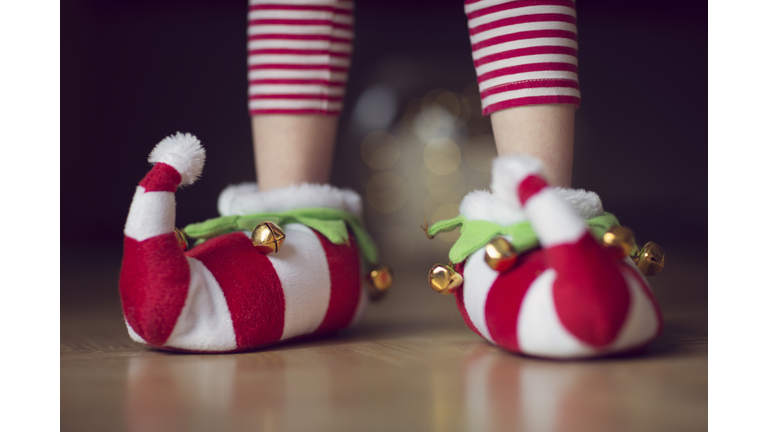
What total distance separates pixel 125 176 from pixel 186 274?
167cm

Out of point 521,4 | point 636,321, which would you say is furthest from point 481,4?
point 636,321

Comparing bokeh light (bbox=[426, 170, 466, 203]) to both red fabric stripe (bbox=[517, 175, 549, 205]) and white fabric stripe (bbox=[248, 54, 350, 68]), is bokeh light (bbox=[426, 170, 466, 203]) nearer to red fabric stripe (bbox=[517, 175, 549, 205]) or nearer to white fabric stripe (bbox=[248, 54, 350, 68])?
white fabric stripe (bbox=[248, 54, 350, 68])

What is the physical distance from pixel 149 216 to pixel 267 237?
0.09 metres

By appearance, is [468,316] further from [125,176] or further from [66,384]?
[125,176]

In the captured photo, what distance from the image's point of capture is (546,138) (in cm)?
52

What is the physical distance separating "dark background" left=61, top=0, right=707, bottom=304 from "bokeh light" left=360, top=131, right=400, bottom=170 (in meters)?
0.04

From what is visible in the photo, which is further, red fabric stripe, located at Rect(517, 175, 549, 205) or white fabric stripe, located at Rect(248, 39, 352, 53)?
white fabric stripe, located at Rect(248, 39, 352, 53)

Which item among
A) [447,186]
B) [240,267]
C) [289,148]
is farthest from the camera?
[447,186]

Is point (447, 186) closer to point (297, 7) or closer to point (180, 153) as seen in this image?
point (297, 7)

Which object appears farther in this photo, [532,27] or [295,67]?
[295,67]

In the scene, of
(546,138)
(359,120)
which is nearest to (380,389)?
(546,138)

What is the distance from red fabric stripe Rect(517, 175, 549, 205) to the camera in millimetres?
407

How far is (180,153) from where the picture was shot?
0.47 metres

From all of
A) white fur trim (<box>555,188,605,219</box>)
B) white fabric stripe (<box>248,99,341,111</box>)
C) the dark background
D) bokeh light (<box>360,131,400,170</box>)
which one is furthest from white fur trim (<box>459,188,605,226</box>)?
bokeh light (<box>360,131,400,170</box>)
